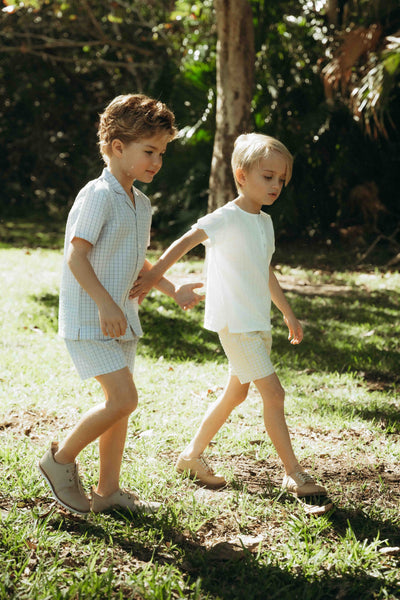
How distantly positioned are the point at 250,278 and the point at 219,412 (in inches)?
25.6

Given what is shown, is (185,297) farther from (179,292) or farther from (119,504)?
(119,504)

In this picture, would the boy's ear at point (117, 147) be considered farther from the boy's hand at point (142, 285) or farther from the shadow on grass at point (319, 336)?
the shadow on grass at point (319, 336)

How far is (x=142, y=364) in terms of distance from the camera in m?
5.08

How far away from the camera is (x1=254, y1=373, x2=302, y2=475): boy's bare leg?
9.79 ft

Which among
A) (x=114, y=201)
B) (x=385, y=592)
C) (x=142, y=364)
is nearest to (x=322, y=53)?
(x=142, y=364)

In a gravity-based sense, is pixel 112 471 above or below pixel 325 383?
above

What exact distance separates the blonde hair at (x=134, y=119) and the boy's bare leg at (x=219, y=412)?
1160 mm

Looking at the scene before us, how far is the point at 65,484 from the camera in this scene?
2.73 metres

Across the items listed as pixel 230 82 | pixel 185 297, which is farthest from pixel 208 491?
pixel 230 82

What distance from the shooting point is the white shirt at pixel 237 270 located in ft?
9.86

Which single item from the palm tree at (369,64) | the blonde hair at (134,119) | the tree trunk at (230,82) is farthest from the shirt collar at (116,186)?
the palm tree at (369,64)

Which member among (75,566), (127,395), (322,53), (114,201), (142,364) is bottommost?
(142,364)

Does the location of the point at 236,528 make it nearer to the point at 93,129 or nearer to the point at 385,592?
the point at 385,592

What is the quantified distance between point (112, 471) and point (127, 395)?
16.6 inches
